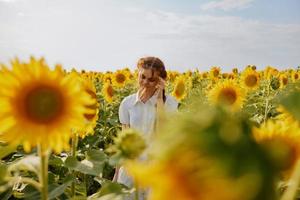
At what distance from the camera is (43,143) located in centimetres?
164

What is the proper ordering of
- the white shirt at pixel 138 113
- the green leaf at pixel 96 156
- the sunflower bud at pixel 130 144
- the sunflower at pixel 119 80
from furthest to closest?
the sunflower at pixel 119 80 → the white shirt at pixel 138 113 → the green leaf at pixel 96 156 → the sunflower bud at pixel 130 144

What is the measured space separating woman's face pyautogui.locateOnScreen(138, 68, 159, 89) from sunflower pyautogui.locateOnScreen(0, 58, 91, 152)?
7.53 feet

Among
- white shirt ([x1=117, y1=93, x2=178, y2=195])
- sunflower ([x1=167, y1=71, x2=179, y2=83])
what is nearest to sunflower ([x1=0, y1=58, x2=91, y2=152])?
white shirt ([x1=117, y1=93, x2=178, y2=195])

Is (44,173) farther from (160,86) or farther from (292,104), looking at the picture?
(160,86)

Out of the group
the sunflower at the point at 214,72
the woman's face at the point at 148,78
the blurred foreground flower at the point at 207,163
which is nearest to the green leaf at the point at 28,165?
the blurred foreground flower at the point at 207,163

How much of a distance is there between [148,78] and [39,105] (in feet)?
7.67

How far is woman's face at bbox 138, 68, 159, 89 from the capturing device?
4.00m

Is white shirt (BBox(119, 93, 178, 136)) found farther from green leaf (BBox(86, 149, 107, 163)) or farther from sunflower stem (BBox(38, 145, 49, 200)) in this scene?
sunflower stem (BBox(38, 145, 49, 200))

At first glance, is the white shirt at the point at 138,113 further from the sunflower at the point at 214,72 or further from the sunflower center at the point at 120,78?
the sunflower at the point at 214,72

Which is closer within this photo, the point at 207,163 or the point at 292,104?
the point at 207,163

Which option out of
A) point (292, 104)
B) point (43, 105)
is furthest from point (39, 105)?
point (292, 104)

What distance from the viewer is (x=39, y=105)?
1.74 m

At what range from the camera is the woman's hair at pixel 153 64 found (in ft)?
13.2

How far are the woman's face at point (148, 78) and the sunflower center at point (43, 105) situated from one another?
230 cm
